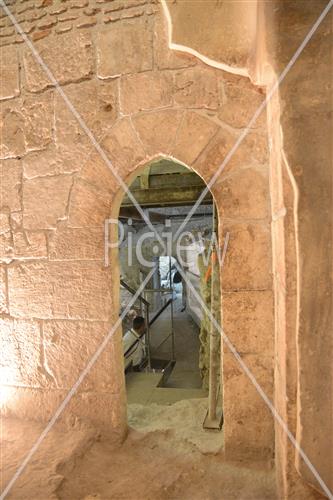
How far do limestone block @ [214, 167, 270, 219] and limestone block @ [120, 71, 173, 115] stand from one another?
618mm

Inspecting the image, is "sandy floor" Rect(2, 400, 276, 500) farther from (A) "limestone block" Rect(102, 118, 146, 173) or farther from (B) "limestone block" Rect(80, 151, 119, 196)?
(A) "limestone block" Rect(102, 118, 146, 173)

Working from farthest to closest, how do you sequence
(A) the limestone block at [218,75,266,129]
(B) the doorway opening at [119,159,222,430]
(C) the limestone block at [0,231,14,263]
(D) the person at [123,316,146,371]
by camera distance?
(D) the person at [123,316,146,371] → (B) the doorway opening at [119,159,222,430] → (C) the limestone block at [0,231,14,263] → (A) the limestone block at [218,75,266,129]

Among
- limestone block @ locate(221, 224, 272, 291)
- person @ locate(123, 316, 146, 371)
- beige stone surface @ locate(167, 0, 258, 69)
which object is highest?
beige stone surface @ locate(167, 0, 258, 69)

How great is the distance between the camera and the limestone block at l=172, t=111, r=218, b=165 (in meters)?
1.92

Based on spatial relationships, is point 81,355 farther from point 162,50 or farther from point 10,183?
point 162,50

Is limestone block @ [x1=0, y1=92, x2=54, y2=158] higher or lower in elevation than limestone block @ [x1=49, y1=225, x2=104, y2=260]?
higher

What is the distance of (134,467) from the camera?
199cm

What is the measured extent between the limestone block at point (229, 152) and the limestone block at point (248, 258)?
1.15ft

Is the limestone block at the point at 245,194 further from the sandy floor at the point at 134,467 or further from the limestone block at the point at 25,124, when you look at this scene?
the sandy floor at the point at 134,467

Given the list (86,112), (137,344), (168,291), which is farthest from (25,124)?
(168,291)

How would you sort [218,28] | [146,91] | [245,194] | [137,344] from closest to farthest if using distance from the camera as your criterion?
[218,28] < [245,194] < [146,91] < [137,344]

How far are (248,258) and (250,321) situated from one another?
1.23 ft

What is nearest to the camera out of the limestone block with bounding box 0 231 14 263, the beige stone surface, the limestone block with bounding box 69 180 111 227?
the beige stone surface

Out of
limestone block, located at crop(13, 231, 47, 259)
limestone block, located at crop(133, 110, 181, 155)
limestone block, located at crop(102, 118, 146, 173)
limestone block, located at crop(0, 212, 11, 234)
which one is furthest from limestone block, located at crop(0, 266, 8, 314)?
limestone block, located at crop(133, 110, 181, 155)
